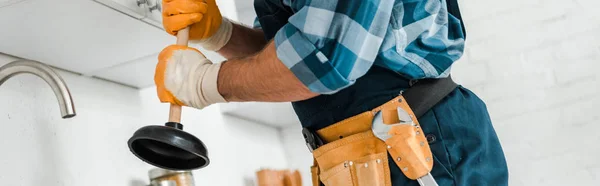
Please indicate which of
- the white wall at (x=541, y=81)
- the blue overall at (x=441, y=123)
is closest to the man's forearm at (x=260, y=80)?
Answer: the blue overall at (x=441, y=123)

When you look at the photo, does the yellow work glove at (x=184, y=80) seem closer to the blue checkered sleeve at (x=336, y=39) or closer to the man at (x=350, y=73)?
the man at (x=350, y=73)

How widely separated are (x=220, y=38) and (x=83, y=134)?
0.33 metres

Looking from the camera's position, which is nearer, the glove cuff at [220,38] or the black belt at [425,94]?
the black belt at [425,94]

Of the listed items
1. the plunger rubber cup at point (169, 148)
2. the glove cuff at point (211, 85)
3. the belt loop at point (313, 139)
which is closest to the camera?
the plunger rubber cup at point (169, 148)

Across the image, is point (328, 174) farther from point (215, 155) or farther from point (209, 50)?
point (215, 155)

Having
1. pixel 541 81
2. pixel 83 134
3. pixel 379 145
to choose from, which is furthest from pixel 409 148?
pixel 541 81

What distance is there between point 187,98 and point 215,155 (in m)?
A: 0.84

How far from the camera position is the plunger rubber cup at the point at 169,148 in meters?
0.89

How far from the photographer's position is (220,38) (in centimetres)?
134

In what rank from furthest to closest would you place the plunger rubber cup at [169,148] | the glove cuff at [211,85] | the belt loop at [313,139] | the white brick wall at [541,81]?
the white brick wall at [541,81] → the belt loop at [313,139] → the glove cuff at [211,85] → the plunger rubber cup at [169,148]

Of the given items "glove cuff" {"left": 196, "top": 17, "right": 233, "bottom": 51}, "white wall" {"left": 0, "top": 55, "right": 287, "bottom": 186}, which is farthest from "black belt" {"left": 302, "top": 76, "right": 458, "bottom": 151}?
"white wall" {"left": 0, "top": 55, "right": 287, "bottom": 186}

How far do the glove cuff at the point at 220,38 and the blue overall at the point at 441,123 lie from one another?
22cm

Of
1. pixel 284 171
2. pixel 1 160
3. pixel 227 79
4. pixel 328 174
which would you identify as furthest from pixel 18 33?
pixel 284 171

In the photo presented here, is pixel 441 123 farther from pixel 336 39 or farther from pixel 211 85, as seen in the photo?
pixel 211 85
